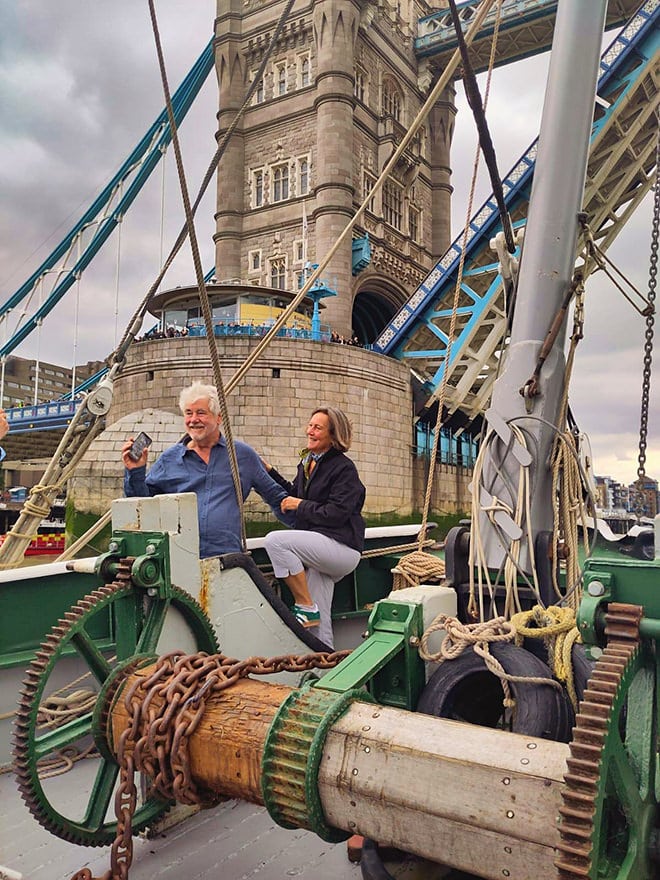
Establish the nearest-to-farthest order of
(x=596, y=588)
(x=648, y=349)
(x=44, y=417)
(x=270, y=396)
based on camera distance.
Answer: (x=596, y=588), (x=648, y=349), (x=270, y=396), (x=44, y=417)

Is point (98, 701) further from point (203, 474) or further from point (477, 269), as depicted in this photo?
point (477, 269)

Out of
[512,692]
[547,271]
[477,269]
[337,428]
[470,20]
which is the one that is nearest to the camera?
[512,692]

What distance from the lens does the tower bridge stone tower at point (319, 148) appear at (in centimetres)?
2117

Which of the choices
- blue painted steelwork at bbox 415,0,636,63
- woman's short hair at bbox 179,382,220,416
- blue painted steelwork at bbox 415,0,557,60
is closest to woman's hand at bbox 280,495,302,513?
woman's short hair at bbox 179,382,220,416

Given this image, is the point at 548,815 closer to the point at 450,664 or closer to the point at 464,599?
the point at 450,664

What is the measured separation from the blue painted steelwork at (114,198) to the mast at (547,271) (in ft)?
98.3

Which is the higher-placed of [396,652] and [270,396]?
[270,396]

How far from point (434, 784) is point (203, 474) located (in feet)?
5.39

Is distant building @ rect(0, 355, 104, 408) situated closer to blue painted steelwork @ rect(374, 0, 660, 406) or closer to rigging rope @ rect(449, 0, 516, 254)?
blue painted steelwork @ rect(374, 0, 660, 406)

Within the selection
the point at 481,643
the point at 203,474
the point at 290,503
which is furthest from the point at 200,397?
the point at 481,643

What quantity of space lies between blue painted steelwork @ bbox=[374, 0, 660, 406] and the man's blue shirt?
13.6m

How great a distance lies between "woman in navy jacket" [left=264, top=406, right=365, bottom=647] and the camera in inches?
98.3

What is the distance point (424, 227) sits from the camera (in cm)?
2634

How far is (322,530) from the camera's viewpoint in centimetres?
255
